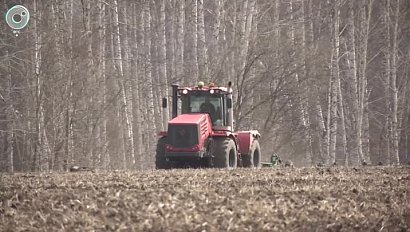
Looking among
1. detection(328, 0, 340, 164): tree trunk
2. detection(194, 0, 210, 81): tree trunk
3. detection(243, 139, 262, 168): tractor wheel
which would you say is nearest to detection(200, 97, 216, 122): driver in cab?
detection(243, 139, 262, 168): tractor wheel

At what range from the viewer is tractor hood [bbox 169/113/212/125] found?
16906 millimetres

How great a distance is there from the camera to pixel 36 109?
20.0 meters

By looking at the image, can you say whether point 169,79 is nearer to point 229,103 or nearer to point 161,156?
point 229,103

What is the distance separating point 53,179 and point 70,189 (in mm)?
1963

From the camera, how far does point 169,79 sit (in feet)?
98.0

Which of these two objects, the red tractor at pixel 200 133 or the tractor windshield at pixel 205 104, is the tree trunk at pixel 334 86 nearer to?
the red tractor at pixel 200 133

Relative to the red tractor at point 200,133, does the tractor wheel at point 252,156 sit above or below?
below

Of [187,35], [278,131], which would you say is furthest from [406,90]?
[187,35]

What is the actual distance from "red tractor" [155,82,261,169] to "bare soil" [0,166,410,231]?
551 cm

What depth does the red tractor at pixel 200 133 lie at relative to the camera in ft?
55.5

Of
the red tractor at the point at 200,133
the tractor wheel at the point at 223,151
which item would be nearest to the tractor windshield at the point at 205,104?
the red tractor at the point at 200,133

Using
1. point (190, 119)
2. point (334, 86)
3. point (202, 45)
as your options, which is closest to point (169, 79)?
point (202, 45)

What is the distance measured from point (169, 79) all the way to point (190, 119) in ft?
42.0

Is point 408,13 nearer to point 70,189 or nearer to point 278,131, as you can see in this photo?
point 278,131
